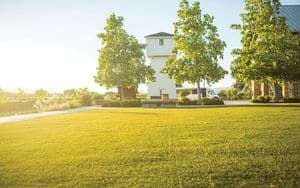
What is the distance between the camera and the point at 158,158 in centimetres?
977

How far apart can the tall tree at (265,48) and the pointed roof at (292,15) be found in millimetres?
8163

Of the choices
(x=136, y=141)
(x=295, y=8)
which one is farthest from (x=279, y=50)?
(x=136, y=141)

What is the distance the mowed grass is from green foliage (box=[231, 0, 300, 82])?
21507mm

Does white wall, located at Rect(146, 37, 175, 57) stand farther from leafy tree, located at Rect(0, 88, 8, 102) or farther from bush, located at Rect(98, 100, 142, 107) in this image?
leafy tree, located at Rect(0, 88, 8, 102)

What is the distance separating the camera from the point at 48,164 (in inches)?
377

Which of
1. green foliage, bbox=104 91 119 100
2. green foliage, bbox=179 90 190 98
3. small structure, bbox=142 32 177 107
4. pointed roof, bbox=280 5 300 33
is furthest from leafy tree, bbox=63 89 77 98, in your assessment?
pointed roof, bbox=280 5 300 33

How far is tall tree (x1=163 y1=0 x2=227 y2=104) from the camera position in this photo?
39.2 m

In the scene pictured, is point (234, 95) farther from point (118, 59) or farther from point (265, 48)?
point (265, 48)

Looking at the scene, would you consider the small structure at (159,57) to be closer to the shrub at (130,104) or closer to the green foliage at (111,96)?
the green foliage at (111,96)

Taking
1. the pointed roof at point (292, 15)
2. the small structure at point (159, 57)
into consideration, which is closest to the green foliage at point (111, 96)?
the small structure at point (159, 57)

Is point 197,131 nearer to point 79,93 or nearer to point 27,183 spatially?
point 27,183

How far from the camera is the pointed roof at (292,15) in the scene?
145 ft

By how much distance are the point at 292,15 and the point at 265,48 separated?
1334 cm

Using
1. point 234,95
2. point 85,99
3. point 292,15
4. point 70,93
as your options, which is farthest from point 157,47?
point 70,93
